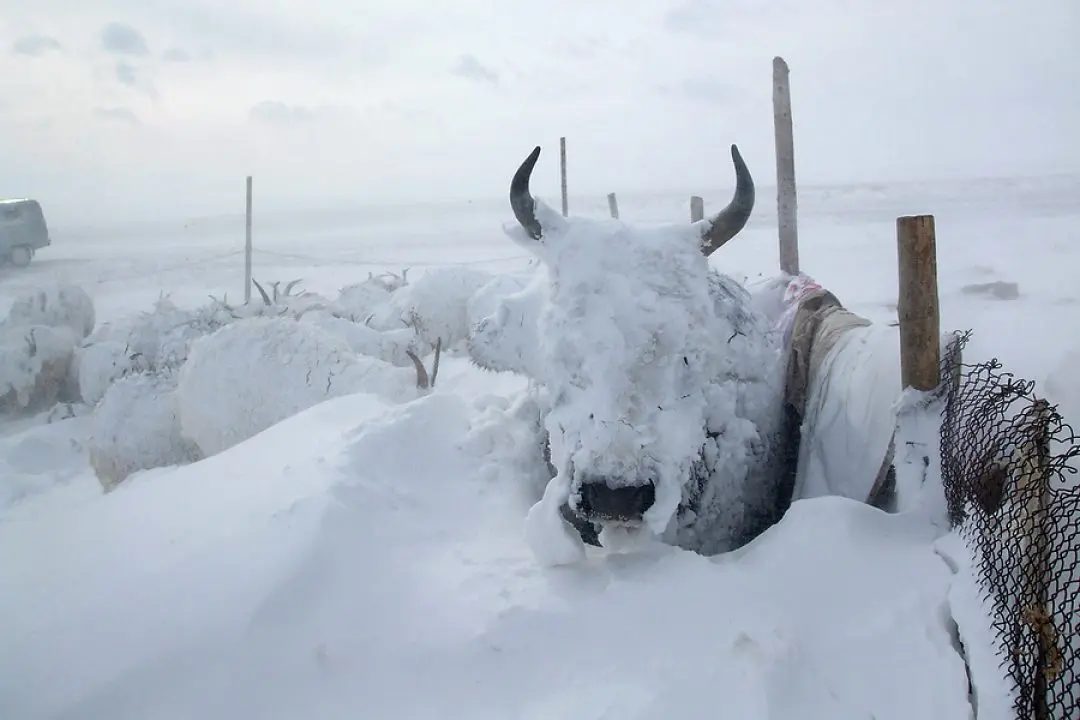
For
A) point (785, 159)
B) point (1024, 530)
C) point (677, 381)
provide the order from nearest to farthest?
point (1024, 530), point (677, 381), point (785, 159)

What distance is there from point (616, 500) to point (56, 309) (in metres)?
14.0

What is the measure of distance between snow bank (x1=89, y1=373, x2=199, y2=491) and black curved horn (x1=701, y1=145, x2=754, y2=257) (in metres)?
6.32

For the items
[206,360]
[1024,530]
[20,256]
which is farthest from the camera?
[20,256]

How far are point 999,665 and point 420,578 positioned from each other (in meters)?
2.04

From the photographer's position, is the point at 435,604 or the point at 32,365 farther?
the point at 32,365

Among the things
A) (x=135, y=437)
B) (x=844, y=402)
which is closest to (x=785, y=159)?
(x=844, y=402)

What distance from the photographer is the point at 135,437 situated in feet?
25.4

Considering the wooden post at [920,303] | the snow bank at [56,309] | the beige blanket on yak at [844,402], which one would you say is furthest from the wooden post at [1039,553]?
the snow bank at [56,309]

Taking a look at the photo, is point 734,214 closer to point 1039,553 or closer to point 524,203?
point 524,203

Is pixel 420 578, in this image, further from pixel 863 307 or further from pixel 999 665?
pixel 863 307

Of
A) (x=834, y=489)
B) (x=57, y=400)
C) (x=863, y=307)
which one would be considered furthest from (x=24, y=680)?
(x=863, y=307)

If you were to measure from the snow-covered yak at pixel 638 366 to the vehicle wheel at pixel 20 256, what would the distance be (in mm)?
22920

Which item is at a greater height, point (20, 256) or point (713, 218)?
point (20, 256)

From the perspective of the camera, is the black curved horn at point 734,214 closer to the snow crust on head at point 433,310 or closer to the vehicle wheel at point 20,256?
the snow crust on head at point 433,310
